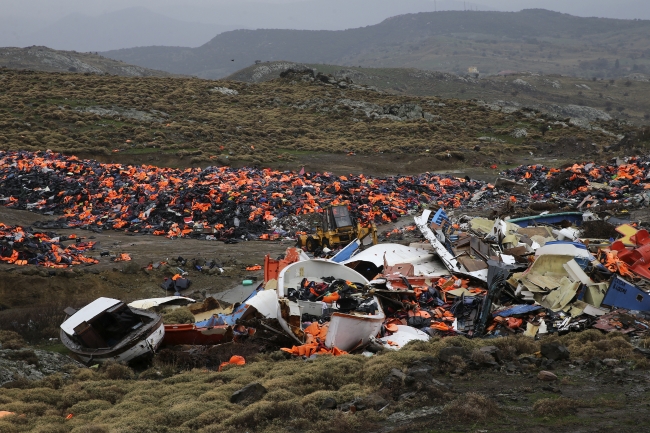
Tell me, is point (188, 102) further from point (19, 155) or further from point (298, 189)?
point (298, 189)

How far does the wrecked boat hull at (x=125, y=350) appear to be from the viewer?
11.4 metres

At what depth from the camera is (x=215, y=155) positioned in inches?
1422

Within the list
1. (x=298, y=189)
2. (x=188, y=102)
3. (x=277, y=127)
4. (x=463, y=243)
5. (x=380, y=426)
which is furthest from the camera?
(x=188, y=102)

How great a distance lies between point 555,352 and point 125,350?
7264mm

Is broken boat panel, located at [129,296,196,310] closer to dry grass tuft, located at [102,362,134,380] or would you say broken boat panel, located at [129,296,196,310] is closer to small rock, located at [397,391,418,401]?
dry grass tuft, located at [102,362,134,380]

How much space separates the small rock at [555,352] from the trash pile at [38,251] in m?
14.2

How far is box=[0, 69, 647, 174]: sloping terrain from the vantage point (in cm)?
3697

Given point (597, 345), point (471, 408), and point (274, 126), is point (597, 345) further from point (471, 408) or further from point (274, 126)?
point (274, 126)

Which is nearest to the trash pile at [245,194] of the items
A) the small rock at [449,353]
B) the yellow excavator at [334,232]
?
the yellow excavator at [334,232]

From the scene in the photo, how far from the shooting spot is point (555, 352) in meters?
8.95

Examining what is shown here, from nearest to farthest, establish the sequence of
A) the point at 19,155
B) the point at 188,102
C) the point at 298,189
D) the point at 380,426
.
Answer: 1. the point at 380,426
2. the point at 298,189
3. the point at 19,155
4. the point at 188,102

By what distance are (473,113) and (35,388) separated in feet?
159

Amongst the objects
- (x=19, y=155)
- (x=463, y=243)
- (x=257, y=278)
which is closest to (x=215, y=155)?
(x=19, y=155)

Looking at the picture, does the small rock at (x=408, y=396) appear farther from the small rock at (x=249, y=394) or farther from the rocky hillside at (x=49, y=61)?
the rocky hillside at (x=49, y=61)
